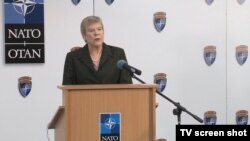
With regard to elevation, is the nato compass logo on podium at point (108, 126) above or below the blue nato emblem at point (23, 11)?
below

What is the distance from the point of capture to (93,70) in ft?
8.66

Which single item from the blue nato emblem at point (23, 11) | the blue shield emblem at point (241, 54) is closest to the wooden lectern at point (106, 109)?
the blue nato emblem at point (23, 11)

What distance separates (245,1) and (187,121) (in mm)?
1316

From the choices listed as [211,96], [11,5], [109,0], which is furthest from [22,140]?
[211,96]

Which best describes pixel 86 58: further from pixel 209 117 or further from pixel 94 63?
pixel 209 117

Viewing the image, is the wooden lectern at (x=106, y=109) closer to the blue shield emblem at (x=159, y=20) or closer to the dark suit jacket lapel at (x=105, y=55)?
the dark suit jacket lapel at (x=105, y=55)

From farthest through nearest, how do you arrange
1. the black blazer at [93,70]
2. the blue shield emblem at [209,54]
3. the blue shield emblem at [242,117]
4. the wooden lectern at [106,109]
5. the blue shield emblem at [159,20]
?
the blue shield emblem at [242,117] < the blue shield emblem at [209,54] < the blue shield emblem at [159,20] < the black blazer at [93,70] < the wooden lectern at [106,109]

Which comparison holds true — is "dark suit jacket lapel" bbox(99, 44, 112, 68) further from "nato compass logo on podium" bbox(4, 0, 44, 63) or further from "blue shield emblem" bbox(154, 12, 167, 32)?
"blue shield emblem" bbox(154, 12, 167, 32)

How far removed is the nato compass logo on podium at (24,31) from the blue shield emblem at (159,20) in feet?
3.45

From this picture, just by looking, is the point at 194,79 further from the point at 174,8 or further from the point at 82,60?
the point at 82,60

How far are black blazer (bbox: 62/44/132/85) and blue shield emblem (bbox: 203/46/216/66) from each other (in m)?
1.73

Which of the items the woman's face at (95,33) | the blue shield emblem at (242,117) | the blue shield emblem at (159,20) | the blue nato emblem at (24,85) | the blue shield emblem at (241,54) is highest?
the blue shield emblem at (159,20)

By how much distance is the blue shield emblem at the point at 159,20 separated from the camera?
414 cm

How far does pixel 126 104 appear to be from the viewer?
6.97 feet
